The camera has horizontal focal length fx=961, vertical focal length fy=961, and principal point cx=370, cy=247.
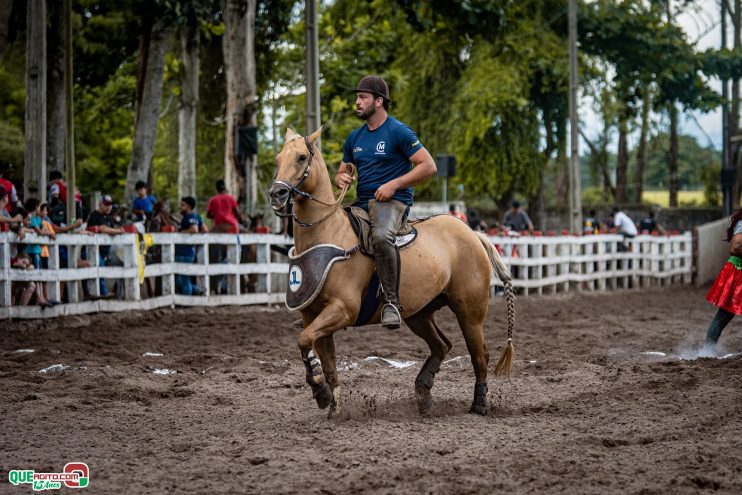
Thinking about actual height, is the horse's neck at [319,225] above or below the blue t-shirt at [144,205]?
below

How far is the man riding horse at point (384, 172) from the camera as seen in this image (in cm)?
733

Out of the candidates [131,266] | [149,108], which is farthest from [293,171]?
[149,108]

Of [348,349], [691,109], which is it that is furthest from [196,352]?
[691,109]

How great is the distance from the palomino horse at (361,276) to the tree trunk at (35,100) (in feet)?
26.9

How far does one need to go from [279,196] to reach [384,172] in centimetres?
118

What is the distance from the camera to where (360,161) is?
768 centimetres

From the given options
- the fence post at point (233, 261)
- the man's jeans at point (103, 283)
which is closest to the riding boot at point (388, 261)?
the man's jeans at point (103, 283)

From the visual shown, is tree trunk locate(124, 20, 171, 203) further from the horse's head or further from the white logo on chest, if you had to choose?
the white logo on chest

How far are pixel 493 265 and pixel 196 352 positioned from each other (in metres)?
4.36

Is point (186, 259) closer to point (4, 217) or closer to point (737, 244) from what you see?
point (4, 217)

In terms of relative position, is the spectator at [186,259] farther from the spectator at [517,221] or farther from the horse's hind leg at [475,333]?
the spectator at [517,221]

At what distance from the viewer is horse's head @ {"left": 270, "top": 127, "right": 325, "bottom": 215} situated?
6727 millimetres

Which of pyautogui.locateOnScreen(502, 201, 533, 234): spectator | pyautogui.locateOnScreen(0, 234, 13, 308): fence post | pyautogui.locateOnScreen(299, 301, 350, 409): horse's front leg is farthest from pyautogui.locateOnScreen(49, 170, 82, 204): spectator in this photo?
pyautogui.locateOnScreen(502, 201, 533, 234): spectator

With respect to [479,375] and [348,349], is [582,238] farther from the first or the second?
[479,375]
